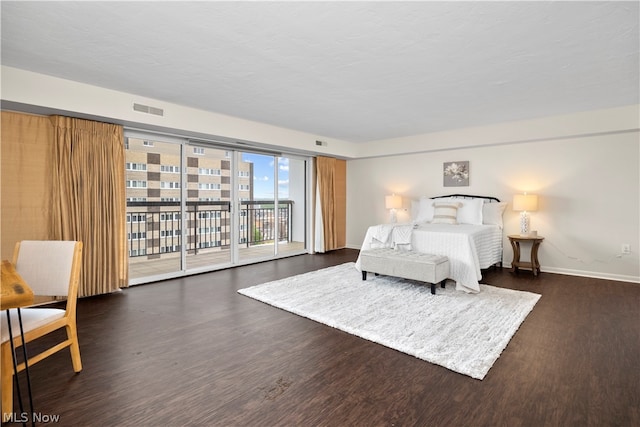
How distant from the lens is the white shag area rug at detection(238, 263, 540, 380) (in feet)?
8.36

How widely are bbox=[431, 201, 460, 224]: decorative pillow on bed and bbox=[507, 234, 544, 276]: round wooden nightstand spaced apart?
90 cm

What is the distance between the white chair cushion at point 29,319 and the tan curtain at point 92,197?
201cm

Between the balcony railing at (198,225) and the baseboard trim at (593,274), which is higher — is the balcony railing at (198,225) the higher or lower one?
the higher one

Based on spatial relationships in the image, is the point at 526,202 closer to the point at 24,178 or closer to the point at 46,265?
the point at 46,265

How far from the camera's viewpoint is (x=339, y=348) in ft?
8.56

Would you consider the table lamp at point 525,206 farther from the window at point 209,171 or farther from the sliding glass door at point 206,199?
the window at point 209,171

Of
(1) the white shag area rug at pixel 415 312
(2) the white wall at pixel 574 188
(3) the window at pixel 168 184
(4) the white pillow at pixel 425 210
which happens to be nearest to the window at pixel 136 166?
(3) the window at pixel 168 184

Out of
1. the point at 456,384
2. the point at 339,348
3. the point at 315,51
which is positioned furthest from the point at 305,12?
the point at 456,384

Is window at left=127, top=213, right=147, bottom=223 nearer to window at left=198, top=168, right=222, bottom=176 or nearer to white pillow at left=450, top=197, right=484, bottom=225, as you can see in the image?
window at left=198, top=168, right=222, bottom=176

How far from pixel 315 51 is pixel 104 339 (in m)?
3.02

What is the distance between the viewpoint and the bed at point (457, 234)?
165 inches

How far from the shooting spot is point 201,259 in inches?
244

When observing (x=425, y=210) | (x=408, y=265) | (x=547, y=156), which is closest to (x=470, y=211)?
(x=425, y=210)

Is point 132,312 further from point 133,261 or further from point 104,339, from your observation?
point 133,261
